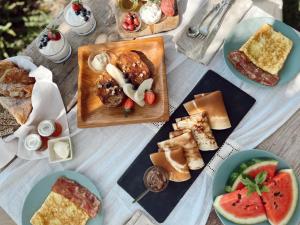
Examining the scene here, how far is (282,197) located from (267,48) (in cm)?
76

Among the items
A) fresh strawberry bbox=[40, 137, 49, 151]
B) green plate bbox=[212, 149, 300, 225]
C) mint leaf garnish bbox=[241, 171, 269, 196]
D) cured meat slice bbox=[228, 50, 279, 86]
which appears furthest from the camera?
fresh strawberry bbox=[40, 137, 49, 151]

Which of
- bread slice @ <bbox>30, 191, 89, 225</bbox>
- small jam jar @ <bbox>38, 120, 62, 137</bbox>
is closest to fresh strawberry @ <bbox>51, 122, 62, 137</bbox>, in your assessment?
small jam jar @ <bbox>38, 120, 62, 137</bbox>

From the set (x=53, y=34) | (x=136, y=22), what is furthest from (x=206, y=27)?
(x=53, y=34)

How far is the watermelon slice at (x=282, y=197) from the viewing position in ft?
6.23

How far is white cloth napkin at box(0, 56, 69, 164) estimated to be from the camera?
2203 millimetres

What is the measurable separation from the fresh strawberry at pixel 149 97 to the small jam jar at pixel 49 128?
0.51 m

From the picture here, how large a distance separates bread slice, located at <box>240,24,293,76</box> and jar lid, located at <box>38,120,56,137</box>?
1.07 metres

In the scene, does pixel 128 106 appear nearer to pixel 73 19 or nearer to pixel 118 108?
pixel 118 108

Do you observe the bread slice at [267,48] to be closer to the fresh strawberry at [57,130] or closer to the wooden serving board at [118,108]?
the wooden serving board at [118,108]

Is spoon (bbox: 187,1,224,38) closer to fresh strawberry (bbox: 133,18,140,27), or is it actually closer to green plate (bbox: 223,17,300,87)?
green plate (bbox: 223,17,300,87)

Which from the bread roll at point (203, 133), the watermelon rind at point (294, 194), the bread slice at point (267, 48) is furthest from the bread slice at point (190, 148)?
the bread slice at point (267, 48)

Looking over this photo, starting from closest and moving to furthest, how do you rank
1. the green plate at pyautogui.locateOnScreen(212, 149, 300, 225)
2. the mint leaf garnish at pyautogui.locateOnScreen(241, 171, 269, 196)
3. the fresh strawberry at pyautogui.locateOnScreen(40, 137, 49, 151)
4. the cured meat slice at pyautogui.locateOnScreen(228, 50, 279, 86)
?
1. the mint leaf garnish at pyautogui.locateOnScreen(241, 171, 269, 196)
2. the green plate at pyautogui.locateOnScreen(212, 149, 300, 225)
3. the cured meat slice at pyautogui.locateOnScreen(228, 50, 279, 86)
4. the fresh strawberry at pyautogui.locateOnScreen(40, 137, 49, 151)

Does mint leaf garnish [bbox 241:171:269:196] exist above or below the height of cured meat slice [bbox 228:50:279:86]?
below

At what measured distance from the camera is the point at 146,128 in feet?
7.25
